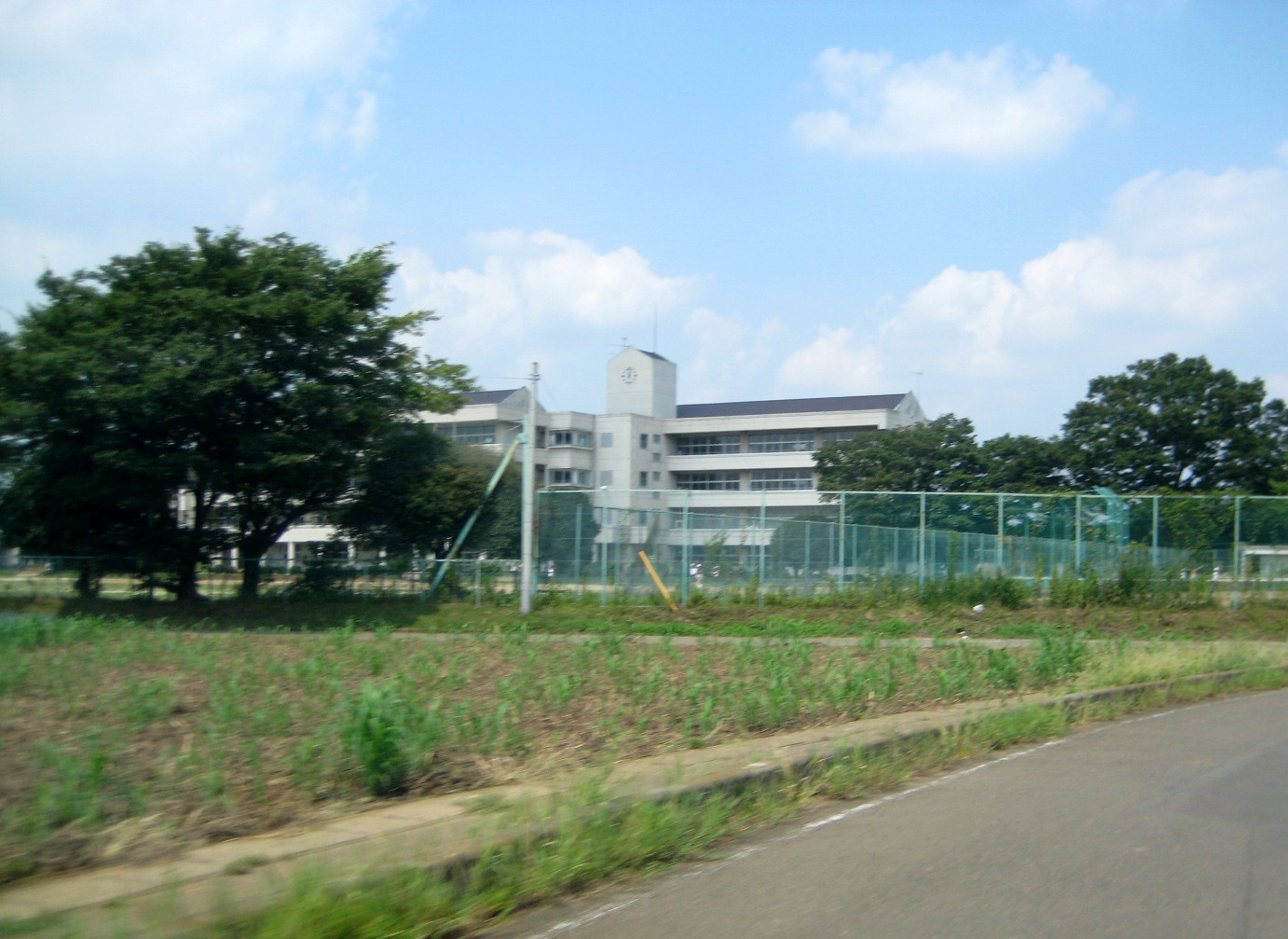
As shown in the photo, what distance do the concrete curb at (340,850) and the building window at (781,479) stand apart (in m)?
67.3

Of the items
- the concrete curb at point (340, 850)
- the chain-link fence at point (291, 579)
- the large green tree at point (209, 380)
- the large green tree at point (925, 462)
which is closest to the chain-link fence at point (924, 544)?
the chain-link fence at point (291, 579)

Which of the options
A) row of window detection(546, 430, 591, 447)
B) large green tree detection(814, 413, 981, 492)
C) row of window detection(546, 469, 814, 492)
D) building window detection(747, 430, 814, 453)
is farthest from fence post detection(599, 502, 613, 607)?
building window detection(747, 430, 814, 453)

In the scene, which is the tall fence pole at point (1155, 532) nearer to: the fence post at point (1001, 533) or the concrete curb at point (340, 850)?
the fence post at point (1001, 533)

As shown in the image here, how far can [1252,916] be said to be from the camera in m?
5.02

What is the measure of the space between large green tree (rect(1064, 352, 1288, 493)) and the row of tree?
0.05 m

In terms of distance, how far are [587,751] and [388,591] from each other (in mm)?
23319

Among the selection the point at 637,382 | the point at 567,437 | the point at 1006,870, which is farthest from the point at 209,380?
the point at 637,382

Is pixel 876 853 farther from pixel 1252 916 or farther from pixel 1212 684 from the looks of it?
pixel 1212 684

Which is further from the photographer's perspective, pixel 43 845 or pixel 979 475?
pixel 979 475

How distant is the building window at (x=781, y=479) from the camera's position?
75.0 meters

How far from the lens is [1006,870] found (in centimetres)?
579

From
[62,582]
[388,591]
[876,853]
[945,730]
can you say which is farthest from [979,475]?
[876,853]

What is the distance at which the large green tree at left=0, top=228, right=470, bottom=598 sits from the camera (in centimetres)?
2602

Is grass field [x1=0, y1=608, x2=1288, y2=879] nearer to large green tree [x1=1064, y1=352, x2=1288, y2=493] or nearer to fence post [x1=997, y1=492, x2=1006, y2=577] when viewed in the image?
fence post [x1=997, y1=492, x2=1006, y2=577]
